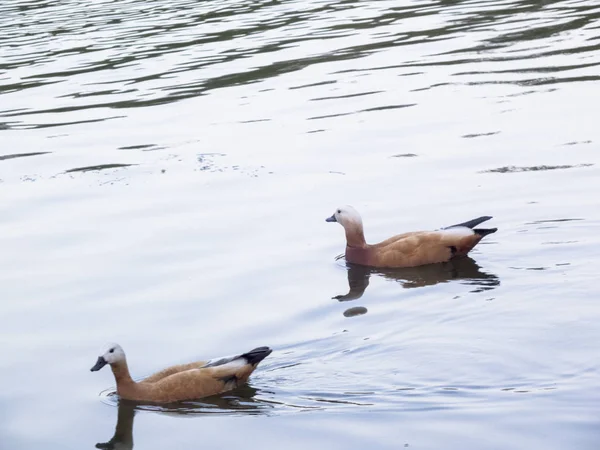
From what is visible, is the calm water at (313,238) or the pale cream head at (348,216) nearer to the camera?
the calm water at (313,238)

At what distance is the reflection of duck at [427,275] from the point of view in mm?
10125

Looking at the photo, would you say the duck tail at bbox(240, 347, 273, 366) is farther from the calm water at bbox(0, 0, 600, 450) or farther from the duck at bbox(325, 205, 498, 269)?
the duck at bbox(325, 205, 498, 269)

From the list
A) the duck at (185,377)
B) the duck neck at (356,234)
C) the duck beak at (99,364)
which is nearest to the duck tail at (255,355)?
the duck at (185,377)

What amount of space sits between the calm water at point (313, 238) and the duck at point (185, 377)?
0.41 feet

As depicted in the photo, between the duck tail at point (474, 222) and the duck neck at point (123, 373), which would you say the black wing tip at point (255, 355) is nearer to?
the duck neck at point (123, 373)

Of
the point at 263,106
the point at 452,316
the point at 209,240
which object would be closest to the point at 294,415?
the point at 452,316

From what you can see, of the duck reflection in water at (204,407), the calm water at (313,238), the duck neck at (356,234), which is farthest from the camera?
the duck neck at (356,234)

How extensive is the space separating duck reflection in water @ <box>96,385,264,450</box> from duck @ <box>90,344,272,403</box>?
4cm

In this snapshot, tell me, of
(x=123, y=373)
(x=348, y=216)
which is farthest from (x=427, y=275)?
(x=123, y=373)

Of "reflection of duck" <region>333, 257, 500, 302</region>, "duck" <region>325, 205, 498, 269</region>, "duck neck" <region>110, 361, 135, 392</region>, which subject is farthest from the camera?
"duck" <region>325, 205, 498, 269</region>

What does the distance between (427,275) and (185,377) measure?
3.15m

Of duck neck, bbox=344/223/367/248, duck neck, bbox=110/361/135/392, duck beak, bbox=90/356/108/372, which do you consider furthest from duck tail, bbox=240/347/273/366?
duck neck, bbox=344/223/367/248

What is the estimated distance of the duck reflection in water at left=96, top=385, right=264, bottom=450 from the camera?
7.89 meters

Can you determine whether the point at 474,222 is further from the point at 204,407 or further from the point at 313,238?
the point at 204,407
